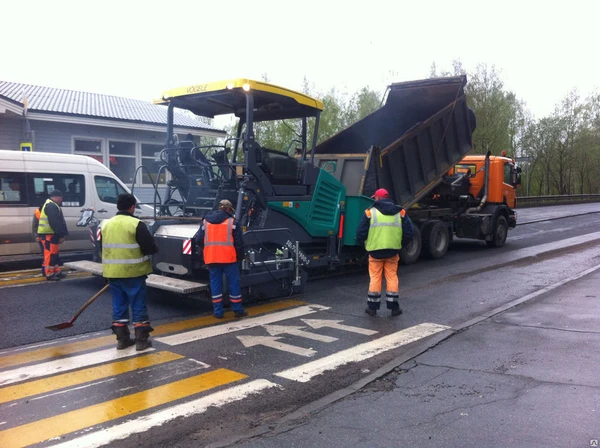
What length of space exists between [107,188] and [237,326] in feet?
22.4

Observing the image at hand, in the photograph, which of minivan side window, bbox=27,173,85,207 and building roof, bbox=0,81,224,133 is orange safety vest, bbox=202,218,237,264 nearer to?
minivan side window, bbox=27,173,85,207

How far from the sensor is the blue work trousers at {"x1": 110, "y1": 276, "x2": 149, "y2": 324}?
224 inches

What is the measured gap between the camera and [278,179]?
8172mm

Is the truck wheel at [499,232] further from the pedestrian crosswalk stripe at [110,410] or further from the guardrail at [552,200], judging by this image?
the guardrail at [552,200]

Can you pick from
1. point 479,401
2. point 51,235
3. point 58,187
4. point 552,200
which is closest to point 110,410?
point 479,401

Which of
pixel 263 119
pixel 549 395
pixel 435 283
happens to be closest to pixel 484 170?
pixel 435 283

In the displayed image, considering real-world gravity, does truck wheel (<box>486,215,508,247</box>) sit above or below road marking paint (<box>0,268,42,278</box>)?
above

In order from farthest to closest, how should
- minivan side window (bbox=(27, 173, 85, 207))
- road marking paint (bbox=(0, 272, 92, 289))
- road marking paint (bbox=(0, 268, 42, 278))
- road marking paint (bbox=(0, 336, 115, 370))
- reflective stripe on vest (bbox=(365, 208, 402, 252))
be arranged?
minivan side window (bbox=(27, 173, 85, 207)) < road marking paint (bbox=(0, 268, 42, 278)) < road marking paint (bbox=(0, 272, 92, 289)) < reflective stripe on vest (bbox=(365, 208, 402, 252)) < road marking paint (bbox=(0, 336, 115, 370))

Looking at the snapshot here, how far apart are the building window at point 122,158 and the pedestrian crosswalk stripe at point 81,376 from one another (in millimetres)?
14087

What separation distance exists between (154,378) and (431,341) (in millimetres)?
3050

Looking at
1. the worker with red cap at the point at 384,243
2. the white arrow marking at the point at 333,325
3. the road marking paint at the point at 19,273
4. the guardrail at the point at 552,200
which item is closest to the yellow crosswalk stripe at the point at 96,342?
the white arrow marking at the point at 333,325

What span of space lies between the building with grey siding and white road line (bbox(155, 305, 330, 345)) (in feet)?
29.9

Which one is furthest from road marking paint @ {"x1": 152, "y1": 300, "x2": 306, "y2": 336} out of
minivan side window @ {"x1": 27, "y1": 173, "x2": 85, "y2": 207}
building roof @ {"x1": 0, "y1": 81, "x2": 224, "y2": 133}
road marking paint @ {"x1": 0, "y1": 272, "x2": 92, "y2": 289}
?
building roof @ {"x1": 0, "y1": 81, "x2": 224, "y2": 133}

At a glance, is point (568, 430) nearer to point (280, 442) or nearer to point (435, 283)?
point (280, 442)
